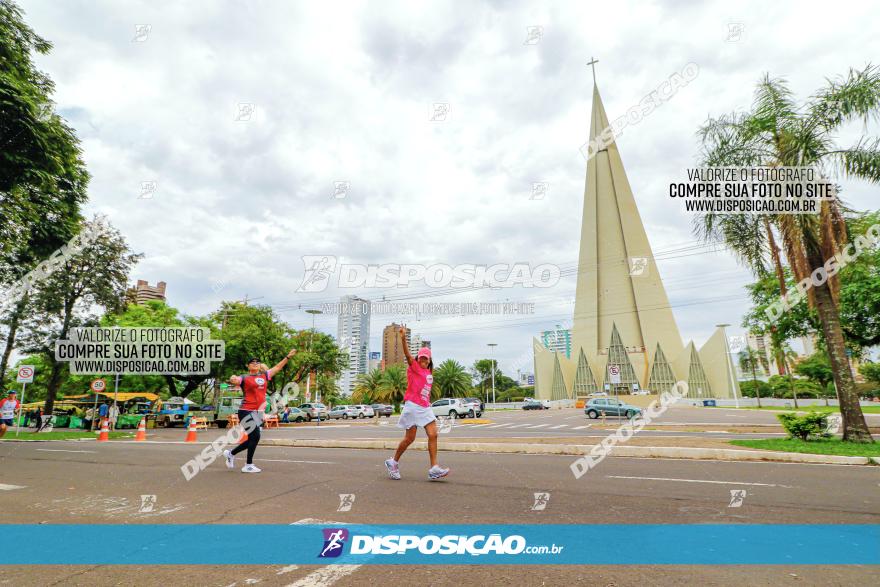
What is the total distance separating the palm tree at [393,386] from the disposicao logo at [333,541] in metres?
52.7

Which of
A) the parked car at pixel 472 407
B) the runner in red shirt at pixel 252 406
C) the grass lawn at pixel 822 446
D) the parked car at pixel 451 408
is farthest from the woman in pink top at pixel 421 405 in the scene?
the parked car at pixel 472 407

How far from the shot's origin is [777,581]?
302cm

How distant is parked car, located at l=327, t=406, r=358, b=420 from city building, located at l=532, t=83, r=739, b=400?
44.5 m

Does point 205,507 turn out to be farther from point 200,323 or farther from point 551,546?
point 200,323

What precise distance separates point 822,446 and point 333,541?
12.2 metres

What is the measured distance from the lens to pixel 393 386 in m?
56.8

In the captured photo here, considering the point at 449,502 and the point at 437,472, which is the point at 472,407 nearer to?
the point at 437,472

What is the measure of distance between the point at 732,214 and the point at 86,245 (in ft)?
91.8

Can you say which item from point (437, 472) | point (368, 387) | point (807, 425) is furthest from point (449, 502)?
point (368, 387)

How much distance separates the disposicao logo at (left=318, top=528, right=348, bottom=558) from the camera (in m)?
3.51

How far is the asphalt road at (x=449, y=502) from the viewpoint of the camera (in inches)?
122

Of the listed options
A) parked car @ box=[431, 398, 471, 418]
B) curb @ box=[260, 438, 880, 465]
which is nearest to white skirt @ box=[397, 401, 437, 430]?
curb @ box=[260, 438, 880, 465]

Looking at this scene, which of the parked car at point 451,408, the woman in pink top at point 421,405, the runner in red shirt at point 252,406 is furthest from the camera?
the parked car at point 451,408

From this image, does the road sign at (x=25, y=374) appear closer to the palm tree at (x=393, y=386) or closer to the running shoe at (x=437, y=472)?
the running shoe at (x=437, y=472)
